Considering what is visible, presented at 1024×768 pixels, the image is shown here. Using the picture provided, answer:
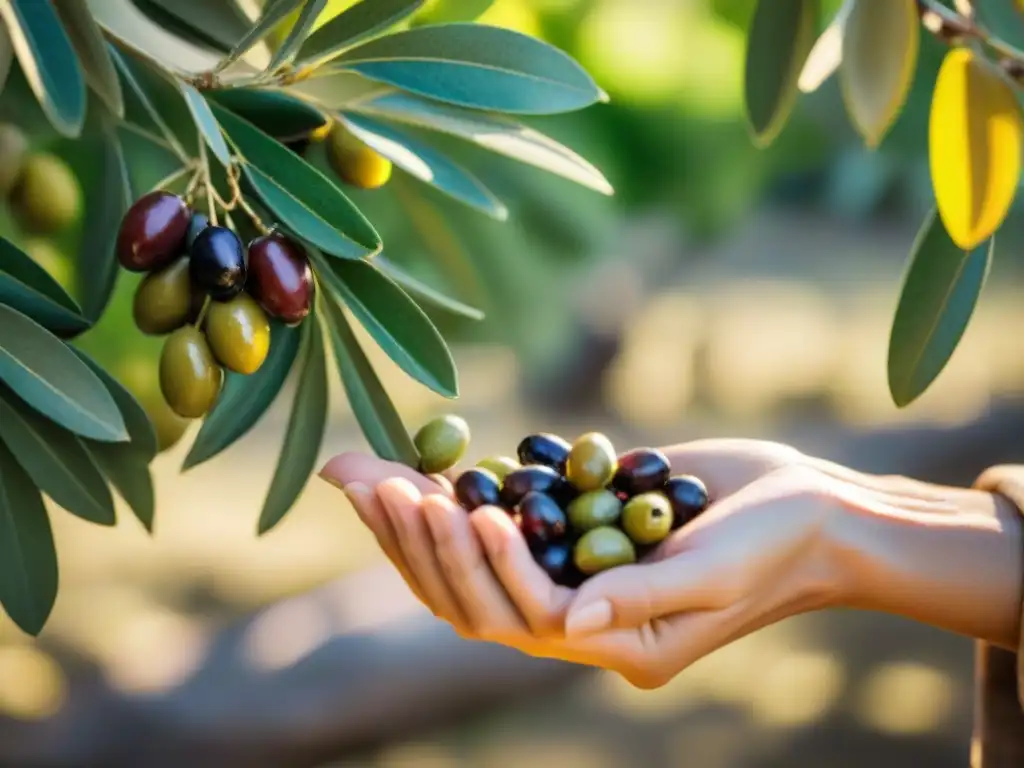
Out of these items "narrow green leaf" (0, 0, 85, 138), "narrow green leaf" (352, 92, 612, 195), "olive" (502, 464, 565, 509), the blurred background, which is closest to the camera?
"narrow green leaf" (0, 0, 85, 138)

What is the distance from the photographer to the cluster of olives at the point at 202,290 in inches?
31.0

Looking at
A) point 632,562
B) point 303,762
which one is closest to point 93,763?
point 303,762

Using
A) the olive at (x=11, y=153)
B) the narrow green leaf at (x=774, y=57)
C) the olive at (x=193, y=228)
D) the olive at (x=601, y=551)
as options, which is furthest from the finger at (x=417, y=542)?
the olive at (x=11, y=153)

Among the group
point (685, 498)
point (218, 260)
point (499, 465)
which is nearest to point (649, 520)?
point (685, 498)

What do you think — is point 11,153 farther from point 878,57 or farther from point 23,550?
point 878,57

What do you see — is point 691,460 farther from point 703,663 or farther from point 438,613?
point 703,663

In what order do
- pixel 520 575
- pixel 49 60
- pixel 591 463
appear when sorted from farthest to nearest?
pixel 591 463 → pixel 520 575 → pixel 49 60

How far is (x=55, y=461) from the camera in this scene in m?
0.92

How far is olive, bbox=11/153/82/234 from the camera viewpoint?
103 cm

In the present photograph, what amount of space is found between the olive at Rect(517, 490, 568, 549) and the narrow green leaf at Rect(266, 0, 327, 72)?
1.19 ft

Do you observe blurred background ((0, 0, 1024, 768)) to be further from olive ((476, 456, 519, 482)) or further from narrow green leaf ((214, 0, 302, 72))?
narrow green leaf ((214, 0, 302, 72))

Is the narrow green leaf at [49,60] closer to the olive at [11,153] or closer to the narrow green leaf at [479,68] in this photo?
the narrow green leaf at [479,68]

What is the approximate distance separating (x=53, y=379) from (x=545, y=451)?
42 cm

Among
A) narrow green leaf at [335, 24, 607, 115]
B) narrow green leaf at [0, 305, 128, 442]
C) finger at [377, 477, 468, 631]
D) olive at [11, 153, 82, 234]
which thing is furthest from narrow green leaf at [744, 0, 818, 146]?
olive at [11, 153, 82, 234]
